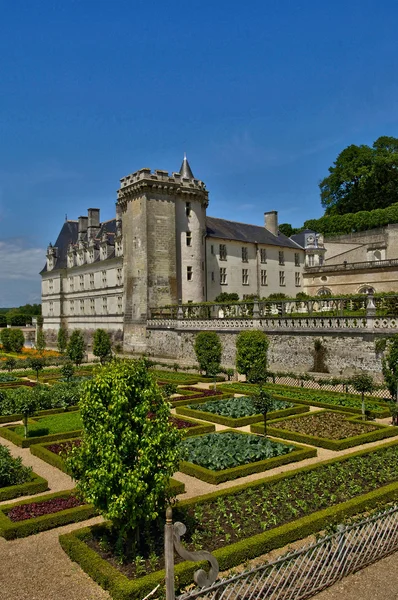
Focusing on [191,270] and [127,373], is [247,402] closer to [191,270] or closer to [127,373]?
[127,373]

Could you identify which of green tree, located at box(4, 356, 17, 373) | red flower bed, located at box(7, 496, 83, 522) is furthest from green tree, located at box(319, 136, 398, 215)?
red flower bed, located at box(7, 496, 83, 522)

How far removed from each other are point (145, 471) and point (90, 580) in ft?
5.94

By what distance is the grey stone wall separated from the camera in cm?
2288

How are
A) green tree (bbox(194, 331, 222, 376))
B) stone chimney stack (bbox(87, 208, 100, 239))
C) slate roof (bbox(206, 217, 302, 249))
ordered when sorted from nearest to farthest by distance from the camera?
1. green tree (bbox(194, 331, 222, 376))
2. slate roof (bbox(206, 217, 302, 249))
3. stone chimney stack (bbox(87, 208, 100, 239))

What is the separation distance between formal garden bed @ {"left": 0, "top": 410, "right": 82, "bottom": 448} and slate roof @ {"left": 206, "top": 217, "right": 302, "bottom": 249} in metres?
24.4

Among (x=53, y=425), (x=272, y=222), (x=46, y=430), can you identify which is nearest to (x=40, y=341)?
(x=272, y=222)

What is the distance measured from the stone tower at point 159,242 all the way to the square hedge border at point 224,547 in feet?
91.4

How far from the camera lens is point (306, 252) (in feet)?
159

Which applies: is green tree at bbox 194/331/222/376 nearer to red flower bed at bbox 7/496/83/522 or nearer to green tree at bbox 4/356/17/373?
green tree at bbox 4/356/17/373

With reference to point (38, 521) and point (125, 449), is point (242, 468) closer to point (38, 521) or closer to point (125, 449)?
point (38, 521)

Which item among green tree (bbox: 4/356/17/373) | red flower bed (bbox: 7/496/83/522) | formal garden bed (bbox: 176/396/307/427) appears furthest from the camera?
green tree (bbox: 4/356/17/373)

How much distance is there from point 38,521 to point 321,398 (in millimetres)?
13941

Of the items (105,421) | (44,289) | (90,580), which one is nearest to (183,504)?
(90,580)

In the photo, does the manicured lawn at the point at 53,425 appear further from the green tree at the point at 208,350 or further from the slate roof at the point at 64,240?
the slate roof at the point at 64,240
